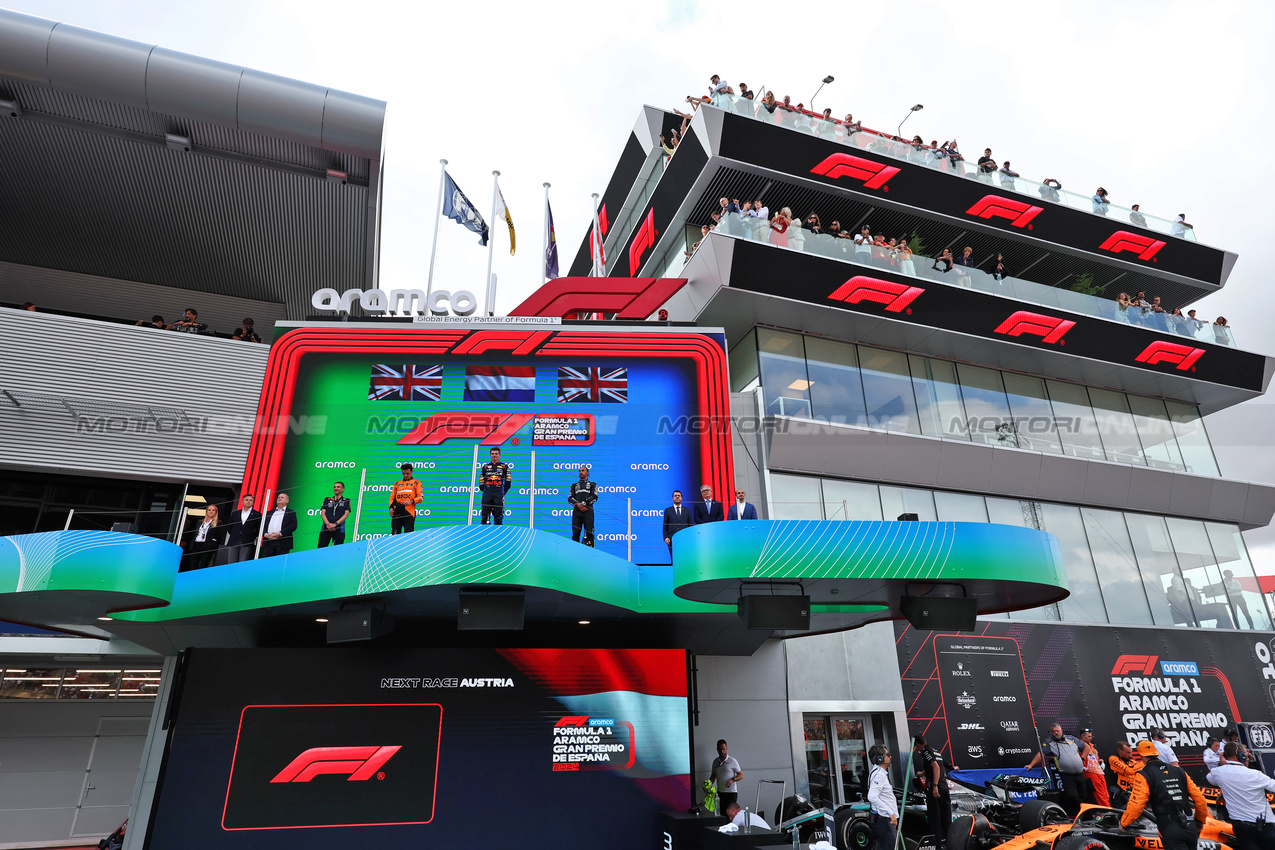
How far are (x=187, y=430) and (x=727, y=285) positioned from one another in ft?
44.6

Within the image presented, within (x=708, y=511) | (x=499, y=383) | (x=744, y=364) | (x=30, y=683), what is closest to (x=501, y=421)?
(x=499, y=383)

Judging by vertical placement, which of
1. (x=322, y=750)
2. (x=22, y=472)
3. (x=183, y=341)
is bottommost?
(x=322, y=750)

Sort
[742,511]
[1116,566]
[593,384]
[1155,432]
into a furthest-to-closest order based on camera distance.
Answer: [1155,432]
[1116,566]
[593,384]
[742,511]

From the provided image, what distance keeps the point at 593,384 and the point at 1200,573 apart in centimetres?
2155

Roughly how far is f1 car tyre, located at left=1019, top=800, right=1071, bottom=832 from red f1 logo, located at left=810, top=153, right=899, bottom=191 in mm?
17488

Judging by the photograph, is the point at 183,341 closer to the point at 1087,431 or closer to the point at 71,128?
the point at 71,128

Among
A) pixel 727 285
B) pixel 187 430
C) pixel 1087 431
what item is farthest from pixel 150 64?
pixel 1087 431

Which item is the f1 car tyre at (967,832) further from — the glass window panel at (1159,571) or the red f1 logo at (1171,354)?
the red f1 logo at (1171,354)

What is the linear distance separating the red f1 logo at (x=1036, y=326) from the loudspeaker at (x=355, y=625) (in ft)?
65.0

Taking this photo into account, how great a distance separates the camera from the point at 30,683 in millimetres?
15758

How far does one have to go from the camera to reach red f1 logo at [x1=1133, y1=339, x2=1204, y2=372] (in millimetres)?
23938

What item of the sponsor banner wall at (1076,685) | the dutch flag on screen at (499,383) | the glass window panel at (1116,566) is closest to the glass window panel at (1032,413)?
the glass window panel at (1116,566)

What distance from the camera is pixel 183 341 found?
16.6m

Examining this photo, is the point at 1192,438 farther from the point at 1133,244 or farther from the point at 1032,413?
the point at 1032,413
